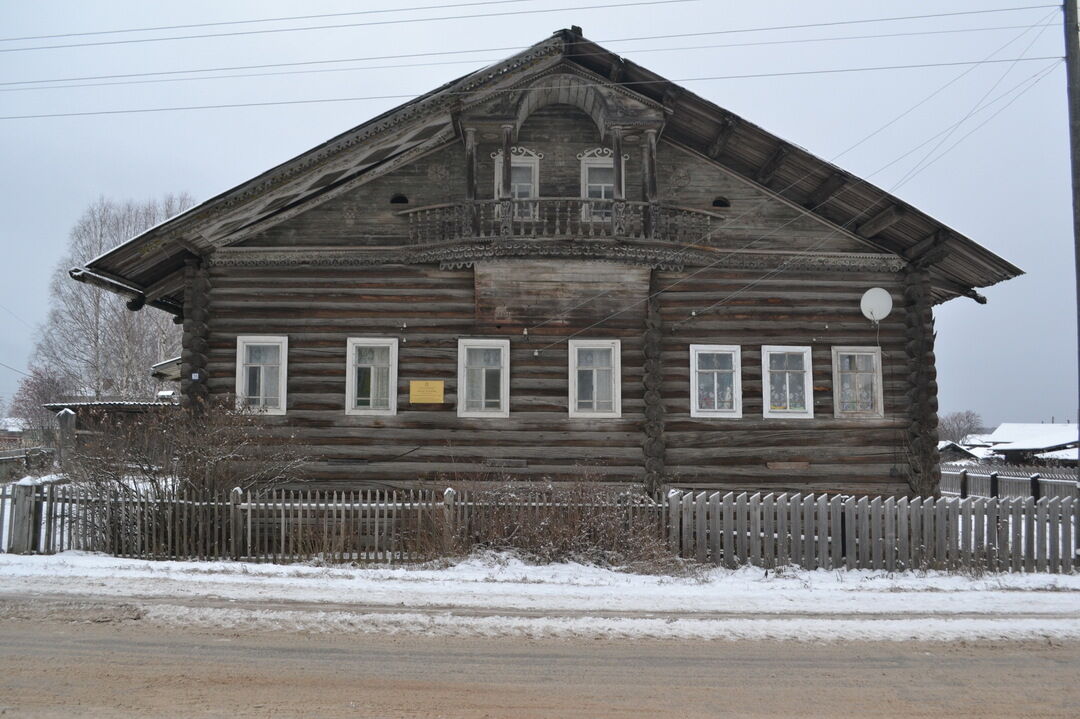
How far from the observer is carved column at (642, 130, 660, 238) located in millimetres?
15461

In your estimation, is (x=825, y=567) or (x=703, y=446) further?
(x=703, y=446)

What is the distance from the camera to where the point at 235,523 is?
1238cm

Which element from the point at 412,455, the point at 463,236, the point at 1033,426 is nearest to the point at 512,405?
the point at 412,455

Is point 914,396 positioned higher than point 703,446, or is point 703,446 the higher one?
point 914,396

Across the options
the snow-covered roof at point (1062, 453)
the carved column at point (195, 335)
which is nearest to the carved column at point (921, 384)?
the carved column at point (195, 335)

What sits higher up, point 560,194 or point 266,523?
point 560,194

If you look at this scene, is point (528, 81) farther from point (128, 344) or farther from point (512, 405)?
point (128, 344)

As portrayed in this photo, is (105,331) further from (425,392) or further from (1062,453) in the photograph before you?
(1062,453)

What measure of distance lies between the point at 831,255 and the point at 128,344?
39.6 metres

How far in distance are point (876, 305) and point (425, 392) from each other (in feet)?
32.1

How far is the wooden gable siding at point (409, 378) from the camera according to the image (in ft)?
51.1

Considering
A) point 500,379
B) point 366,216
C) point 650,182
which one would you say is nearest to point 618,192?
point 650,182

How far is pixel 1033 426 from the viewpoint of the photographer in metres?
70.4

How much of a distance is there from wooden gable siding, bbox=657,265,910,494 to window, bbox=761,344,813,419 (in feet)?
0.46
